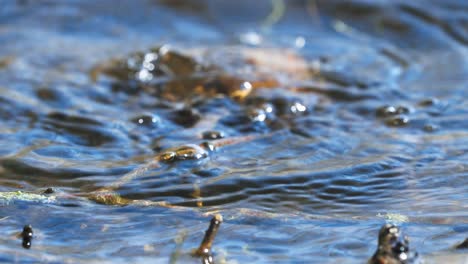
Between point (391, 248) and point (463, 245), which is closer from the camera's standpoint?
point (391, 248)

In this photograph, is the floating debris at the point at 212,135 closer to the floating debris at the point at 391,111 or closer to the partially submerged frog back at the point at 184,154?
the partially submerged frog back at the point at 184,154

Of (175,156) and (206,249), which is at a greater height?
(175,156)

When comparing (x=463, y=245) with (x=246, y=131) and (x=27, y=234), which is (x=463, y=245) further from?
(x=246, y=131)

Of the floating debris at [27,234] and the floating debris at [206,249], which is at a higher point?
the floating debris at [27,234]

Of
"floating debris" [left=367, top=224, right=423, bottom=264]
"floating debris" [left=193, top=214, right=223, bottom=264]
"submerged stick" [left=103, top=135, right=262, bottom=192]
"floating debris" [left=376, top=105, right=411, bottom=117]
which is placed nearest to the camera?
"floating debris" [left=367, top=224, right=423, bottom=264]

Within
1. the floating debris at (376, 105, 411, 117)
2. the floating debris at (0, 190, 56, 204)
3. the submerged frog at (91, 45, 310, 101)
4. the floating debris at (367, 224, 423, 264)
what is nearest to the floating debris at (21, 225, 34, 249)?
the floating debris at (0, 190, 56, 204)

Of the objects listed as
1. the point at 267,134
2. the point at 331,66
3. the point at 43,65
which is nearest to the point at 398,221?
the point at 267,134

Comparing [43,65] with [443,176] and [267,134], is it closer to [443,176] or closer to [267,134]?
[267,134]

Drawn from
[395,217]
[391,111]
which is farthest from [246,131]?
[395,217]

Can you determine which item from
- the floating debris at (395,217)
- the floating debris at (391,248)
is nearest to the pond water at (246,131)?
the floating debris at (395,217)

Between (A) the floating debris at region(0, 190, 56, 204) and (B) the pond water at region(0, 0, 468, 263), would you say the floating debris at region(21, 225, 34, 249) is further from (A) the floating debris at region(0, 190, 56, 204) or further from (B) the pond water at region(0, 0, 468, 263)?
(A) the floating debris at region(0, 190, 56, 204)
